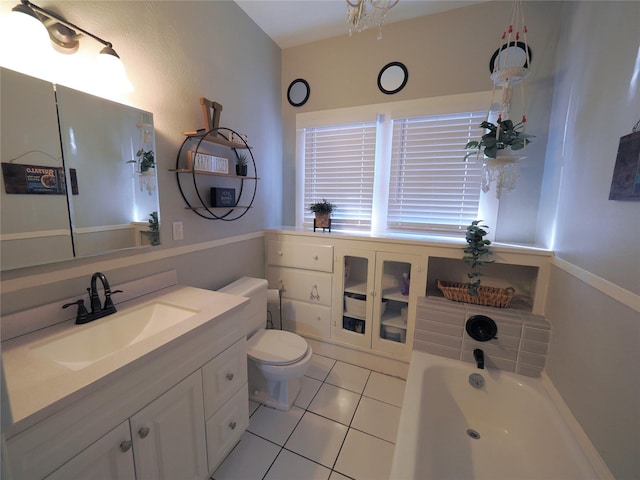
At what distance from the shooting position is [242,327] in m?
1.42

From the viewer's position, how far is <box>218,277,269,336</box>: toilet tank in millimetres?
1828

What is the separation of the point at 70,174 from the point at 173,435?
117 cm

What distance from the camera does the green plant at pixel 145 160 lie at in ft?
4.53

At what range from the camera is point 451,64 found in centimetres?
201

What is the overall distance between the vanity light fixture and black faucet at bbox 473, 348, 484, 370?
2.49 meters

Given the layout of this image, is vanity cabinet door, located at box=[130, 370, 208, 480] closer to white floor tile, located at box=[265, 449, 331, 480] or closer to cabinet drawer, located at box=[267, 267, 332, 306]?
white floor tile, located at box=[265, 449, 331, 480]

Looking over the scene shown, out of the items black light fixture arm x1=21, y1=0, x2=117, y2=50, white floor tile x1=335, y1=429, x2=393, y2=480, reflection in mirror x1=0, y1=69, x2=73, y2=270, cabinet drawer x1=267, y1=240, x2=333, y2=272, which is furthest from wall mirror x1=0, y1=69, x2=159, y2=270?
white floor tile x1=335, y1=429, x2=393, y2=480

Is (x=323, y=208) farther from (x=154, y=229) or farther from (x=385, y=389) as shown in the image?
(x=385, y=389)

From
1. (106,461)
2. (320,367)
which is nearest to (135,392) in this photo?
(106,461)

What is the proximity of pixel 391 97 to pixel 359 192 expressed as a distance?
0.82 m

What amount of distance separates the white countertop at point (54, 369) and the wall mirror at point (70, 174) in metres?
0.29

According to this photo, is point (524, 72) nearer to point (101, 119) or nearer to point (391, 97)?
point (391, 97)

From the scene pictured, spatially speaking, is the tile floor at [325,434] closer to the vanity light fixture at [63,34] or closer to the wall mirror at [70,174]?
the wall mirror at [70,174]

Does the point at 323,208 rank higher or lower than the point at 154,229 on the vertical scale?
higher
